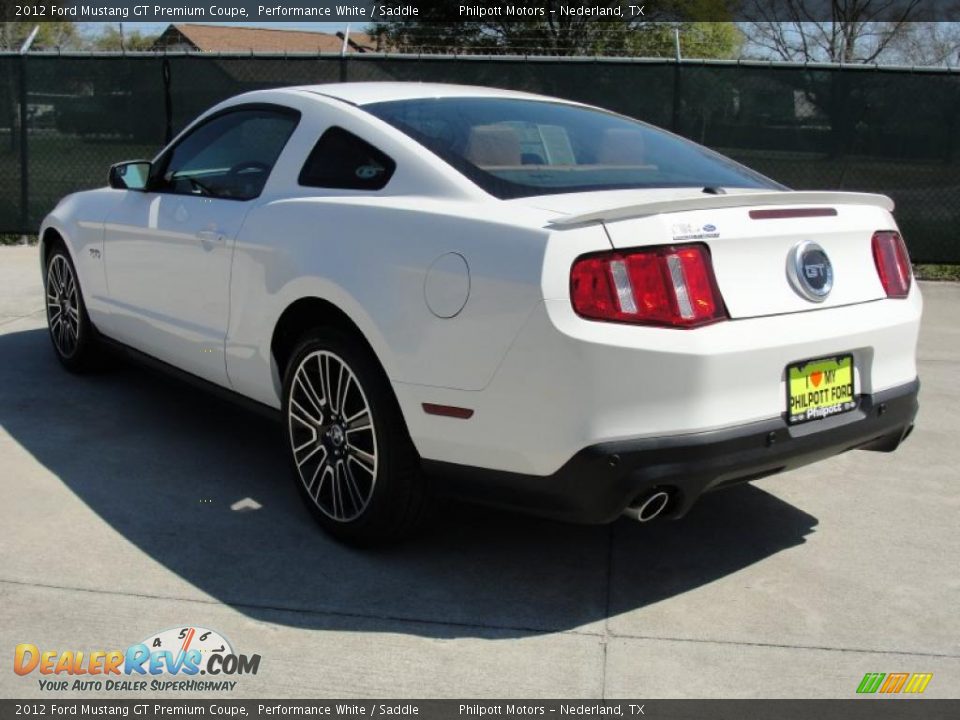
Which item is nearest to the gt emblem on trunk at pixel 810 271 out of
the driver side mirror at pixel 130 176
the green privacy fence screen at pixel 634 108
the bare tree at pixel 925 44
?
the driver side mirror at pixel 130 176

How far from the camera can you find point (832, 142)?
1020 cm

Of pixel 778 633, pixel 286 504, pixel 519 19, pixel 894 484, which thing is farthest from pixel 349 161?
pixel 519 19

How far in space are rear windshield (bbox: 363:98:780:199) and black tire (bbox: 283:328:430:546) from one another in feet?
2.47

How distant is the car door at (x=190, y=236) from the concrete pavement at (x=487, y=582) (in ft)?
1.80

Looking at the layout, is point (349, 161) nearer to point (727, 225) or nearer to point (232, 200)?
point (232, 200)

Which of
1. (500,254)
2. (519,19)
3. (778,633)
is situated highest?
(519,19)

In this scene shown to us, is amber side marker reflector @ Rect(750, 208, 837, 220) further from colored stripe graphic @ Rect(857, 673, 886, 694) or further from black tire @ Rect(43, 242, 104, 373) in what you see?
black tire @ Rect(43, 242, 104, 373)

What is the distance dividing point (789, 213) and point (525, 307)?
0.96 meters

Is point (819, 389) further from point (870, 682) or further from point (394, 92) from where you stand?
point (394, 92)

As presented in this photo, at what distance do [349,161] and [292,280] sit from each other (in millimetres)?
488

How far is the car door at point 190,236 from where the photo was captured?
14.3 ft

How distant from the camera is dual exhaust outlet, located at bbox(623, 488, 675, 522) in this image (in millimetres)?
3182

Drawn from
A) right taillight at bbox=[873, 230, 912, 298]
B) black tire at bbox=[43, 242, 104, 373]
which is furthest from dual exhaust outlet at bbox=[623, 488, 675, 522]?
black tire at bbox=[43, 242, 104, 373]
